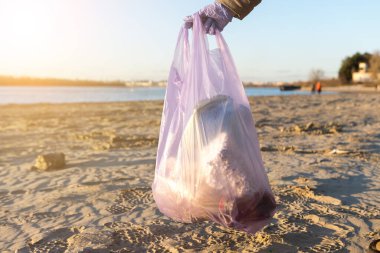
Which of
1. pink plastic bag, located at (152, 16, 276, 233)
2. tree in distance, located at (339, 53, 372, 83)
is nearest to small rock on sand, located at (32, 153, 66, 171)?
pink plastic bag, located at (152, 16, 276, 233)

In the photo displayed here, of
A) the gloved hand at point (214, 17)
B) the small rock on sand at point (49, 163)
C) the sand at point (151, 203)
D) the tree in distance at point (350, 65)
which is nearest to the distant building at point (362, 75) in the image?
the tree in distance at point (350, 65)

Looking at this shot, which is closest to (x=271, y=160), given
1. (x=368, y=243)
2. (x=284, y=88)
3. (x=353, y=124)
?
(x=368, y=243)

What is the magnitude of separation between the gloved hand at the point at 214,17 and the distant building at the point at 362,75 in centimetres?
6424

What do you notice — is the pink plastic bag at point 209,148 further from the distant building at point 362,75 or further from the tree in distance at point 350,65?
the tree in distance at point 350,65

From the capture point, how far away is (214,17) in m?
2.58

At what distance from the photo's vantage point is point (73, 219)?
362cm

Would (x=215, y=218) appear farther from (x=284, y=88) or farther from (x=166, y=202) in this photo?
(x=284, y=88)

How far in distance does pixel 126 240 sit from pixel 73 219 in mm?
806

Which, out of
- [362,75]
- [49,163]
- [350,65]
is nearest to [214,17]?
[49,163]

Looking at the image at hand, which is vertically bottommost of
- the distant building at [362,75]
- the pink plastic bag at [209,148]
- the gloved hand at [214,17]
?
the pink plastic bag at [209,148]

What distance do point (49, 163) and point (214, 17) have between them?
412 cm

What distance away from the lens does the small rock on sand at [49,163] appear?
5.80 meters

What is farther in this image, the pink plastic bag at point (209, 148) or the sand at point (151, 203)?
the sand at point (151, 203)

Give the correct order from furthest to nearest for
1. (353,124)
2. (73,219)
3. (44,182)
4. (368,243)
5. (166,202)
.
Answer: (353,124) → (44,182) → (73,219) → (368,243) → (166,202)
